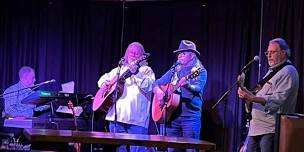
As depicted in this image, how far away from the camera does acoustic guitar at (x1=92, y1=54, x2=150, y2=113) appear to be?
6590 millimetres

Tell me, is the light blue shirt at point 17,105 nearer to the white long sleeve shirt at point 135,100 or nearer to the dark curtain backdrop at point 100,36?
the dark curtain backdrop at point 100,36

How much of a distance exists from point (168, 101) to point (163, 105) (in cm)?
16

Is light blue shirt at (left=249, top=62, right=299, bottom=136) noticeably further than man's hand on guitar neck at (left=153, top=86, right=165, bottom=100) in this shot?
No

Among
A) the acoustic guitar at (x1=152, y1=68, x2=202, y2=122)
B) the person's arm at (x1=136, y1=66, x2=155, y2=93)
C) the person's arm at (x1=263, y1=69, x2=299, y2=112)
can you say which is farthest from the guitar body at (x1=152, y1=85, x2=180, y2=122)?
the person's arm at (x1=263, y1=69, x2=299, y2=112)

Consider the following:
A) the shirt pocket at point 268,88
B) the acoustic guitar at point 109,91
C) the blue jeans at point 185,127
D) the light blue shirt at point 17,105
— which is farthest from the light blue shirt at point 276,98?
the light blue shirt at point 17,105

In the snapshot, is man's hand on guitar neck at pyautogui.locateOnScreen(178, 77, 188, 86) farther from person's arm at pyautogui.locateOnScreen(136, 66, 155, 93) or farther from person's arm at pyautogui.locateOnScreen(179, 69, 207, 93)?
person's arm at pyautogui.locateOnScreen(136, 66, 155, 93)

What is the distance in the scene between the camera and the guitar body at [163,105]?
6508 millimetres

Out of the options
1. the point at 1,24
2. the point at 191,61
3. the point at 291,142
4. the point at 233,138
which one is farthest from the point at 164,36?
the point at 291,142

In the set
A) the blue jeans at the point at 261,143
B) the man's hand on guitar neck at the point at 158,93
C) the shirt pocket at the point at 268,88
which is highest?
the shirt pocket at the point at 268,88

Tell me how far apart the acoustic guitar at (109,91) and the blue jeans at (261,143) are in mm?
1899

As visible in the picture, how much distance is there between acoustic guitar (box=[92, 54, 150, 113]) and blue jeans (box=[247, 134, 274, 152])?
1.90 m

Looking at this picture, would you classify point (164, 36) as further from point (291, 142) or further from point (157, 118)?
point (291, 142)

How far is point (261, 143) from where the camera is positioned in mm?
5176

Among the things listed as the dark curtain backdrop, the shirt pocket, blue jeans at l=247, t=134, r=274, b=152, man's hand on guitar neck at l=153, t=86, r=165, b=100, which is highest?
the dark curtain backdrop
